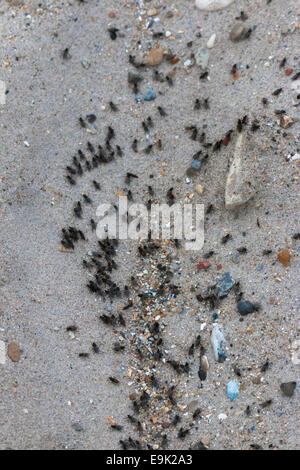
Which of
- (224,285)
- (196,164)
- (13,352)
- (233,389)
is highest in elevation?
(196,164)

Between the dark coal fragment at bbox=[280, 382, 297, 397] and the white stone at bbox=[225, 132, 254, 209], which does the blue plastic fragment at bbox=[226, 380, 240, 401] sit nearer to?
the dark coal fragment at bbox=[280, 382, 297, 397]

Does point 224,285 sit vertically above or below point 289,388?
above

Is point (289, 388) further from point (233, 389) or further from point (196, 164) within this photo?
point (196, 164)

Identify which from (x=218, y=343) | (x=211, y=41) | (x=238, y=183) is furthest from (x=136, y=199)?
(x=211, y=41)

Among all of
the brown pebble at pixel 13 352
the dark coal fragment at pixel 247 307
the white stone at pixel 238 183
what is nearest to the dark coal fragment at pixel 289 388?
the dark coal fragment at pixel 247 307

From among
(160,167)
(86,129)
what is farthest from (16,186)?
(160,167)
